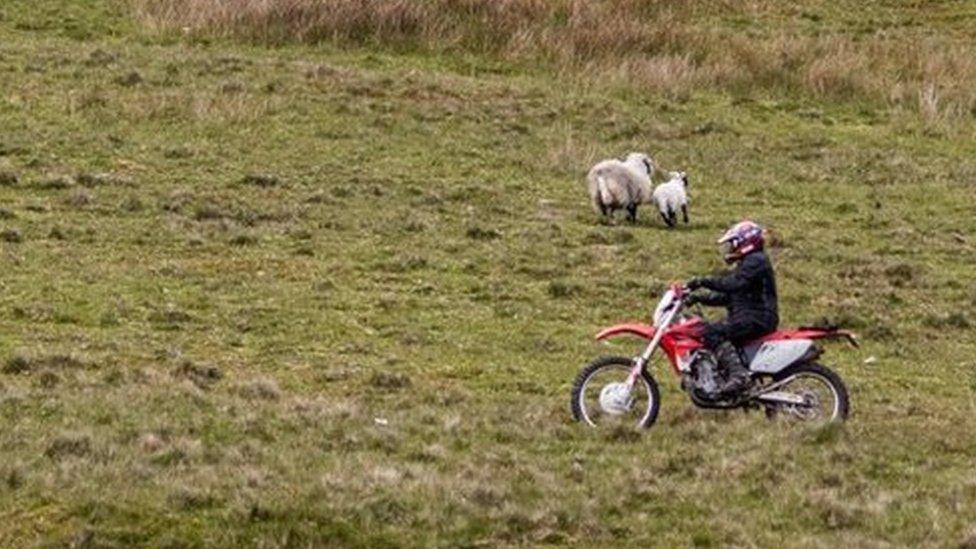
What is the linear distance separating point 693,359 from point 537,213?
1057cm

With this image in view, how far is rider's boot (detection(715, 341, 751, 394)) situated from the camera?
51.9 feet

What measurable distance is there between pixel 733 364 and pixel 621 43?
21948 mm

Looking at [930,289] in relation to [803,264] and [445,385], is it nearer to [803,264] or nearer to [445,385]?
[803,264]

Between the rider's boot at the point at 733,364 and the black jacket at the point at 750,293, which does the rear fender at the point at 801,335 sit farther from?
the rider's boot at the point at 733,364

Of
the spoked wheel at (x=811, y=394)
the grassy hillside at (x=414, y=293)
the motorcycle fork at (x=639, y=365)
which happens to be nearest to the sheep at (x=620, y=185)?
the grassy hillside at (x=414, y=293)

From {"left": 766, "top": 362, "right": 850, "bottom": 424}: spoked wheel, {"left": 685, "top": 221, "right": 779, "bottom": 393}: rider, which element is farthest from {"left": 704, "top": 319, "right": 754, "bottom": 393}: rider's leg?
{"left": 766, "top": 362, "right": 850, "bottom": 424}: spoked wheel

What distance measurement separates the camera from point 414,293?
71.0ft

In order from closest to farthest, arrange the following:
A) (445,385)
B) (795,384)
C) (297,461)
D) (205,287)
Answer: (297,461) < (795,384) < (445,385) < (205,287)

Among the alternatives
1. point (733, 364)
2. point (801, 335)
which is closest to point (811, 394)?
point (801, 335)

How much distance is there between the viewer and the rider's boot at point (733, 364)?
1580 cm

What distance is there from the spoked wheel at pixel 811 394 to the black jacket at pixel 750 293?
0.43 meters

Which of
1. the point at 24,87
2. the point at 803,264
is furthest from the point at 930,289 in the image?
the point at 24,87

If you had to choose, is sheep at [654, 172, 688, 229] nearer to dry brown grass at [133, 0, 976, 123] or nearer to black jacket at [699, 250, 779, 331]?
dry brown grass at [133, 0, 976, 123]

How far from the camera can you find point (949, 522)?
13.2 metres
